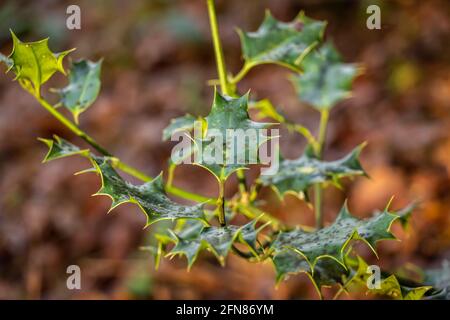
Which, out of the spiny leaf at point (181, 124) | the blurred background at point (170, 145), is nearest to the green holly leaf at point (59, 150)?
the spiny leaf at point (181, 124)

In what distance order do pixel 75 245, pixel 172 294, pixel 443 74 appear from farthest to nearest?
pixel 443 74 < pixel 75 245 < pixel 172 294

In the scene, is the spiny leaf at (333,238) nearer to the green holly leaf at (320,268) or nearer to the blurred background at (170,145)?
the green holly leaf at (320,268)

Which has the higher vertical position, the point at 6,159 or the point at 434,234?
the point at 6,159

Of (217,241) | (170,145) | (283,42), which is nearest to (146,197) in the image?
(217,241)

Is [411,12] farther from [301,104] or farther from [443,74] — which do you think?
[301,104]
